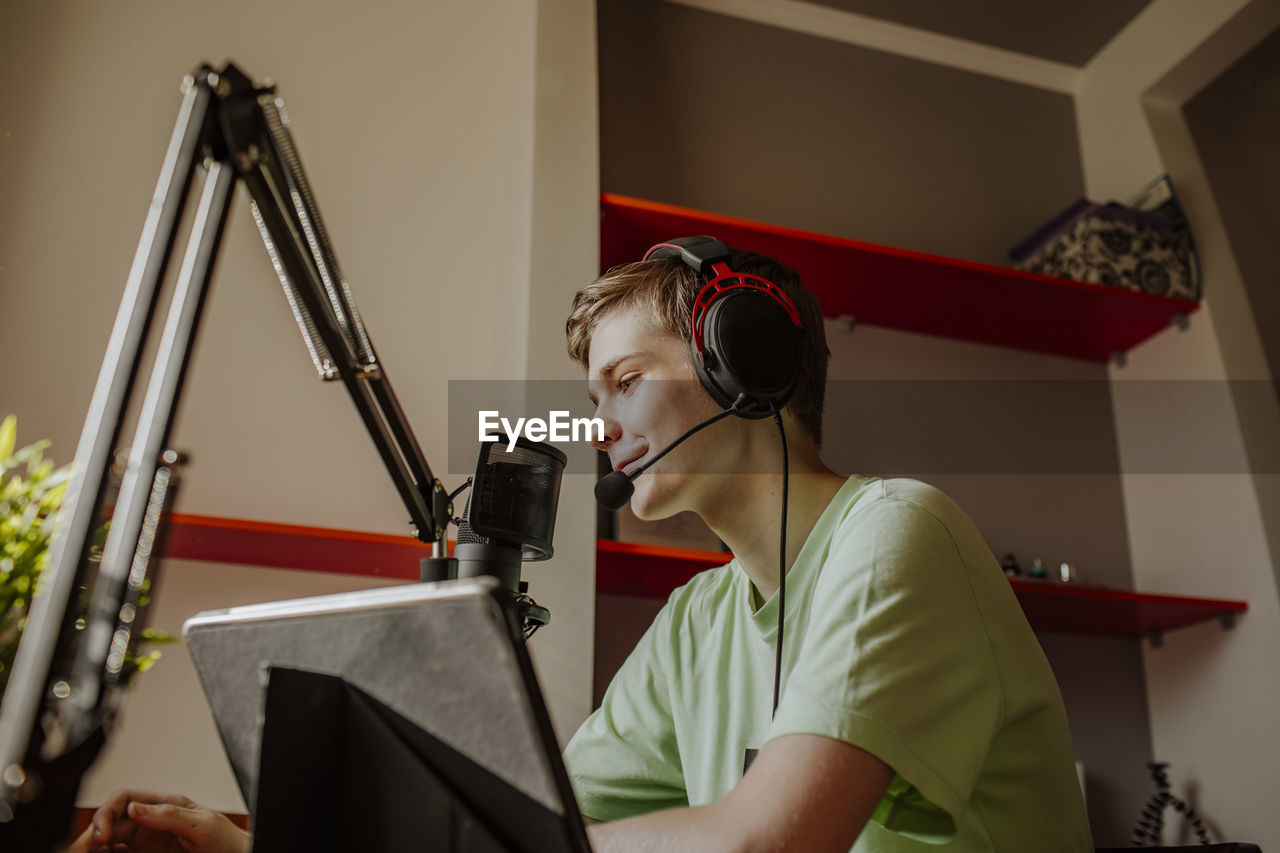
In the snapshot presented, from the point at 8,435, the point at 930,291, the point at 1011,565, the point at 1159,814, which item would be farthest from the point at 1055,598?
the point at 8,435

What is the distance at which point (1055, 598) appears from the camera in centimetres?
183

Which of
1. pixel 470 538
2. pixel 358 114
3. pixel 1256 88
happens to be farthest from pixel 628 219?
pixel 1256 88

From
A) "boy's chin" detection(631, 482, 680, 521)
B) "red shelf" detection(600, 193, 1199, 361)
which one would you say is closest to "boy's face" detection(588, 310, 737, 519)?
"boy's chin" detection(631, 482, 680, 521)

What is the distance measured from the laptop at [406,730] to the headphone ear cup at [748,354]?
54cm

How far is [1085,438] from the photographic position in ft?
7.64

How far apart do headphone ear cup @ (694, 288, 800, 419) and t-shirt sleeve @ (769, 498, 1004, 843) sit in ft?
0.74

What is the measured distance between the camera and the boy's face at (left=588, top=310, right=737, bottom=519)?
1.10 metres

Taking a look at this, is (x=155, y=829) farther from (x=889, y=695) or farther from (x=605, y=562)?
(x=605, y=562)

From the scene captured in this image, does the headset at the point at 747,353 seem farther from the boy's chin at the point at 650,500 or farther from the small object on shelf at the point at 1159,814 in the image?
the small object on shelf at the point at 1159,814

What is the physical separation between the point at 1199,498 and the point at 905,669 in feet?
5.73

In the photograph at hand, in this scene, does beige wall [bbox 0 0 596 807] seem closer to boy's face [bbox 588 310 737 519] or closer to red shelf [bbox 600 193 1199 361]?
red shelf [bbox 600 193 1199 361]

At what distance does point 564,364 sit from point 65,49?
1.20 meters

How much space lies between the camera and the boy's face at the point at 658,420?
3.59 ft

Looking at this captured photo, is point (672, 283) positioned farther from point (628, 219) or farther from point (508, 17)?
point (508, 17)
